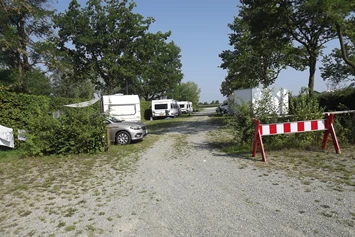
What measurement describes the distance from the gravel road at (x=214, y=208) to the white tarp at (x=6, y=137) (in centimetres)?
718

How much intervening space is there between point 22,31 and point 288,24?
18743 mm

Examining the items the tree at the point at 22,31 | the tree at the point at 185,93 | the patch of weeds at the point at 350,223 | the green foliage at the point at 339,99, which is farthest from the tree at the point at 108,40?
the tree at the point at 185,93

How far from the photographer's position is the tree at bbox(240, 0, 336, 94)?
521 inches

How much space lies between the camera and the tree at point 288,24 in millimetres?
13227

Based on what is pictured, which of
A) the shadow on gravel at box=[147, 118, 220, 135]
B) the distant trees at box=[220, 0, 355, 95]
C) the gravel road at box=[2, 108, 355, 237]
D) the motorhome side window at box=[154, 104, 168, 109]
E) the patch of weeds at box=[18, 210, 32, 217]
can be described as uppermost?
the distant trees at box=[220, 0, 355, 95]

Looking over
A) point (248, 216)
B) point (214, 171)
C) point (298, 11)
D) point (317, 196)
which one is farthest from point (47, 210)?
point (298, 11)

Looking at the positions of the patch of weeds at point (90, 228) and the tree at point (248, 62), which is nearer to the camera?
the patch of weeds at point (90, 228)

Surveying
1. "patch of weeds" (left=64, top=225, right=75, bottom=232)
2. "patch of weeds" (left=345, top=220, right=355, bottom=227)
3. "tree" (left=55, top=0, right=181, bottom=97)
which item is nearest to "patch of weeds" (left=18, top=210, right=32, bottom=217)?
"patch of weeds" (left=64, top=225, right=75, bottom=232)

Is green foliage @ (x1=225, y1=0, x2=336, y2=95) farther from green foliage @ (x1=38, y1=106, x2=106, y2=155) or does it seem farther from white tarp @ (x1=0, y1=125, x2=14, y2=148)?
white tarp @ (x1=0, y1=125, x2=14, y2=148)

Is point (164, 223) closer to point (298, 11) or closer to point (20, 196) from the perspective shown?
point (20, 196)

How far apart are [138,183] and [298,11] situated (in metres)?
12.3

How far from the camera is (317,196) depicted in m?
4.24

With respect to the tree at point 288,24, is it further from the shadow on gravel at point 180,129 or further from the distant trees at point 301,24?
the shadow on gravel at point 180,129

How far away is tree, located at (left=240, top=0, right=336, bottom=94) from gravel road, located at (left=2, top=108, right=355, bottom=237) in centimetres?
1046
